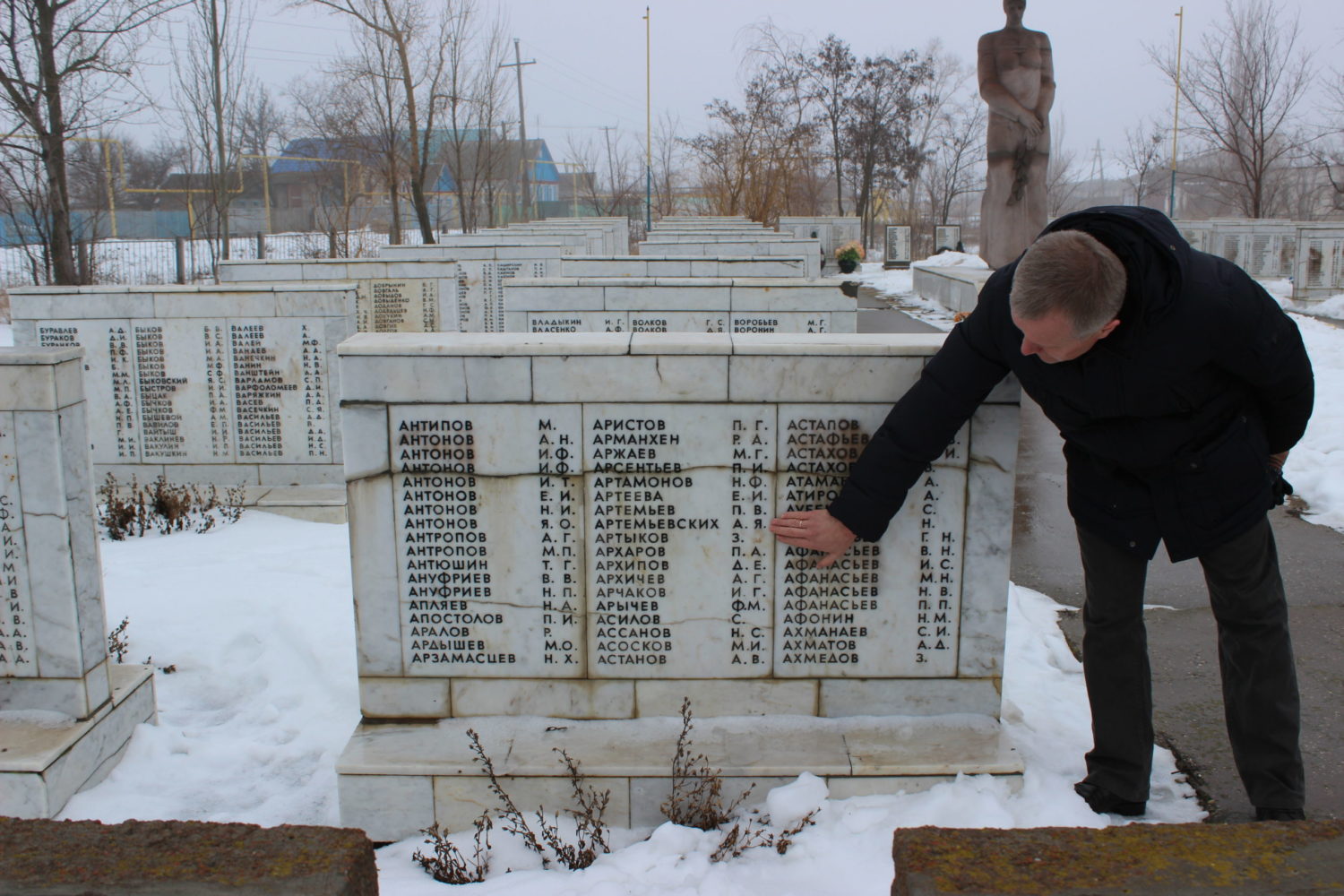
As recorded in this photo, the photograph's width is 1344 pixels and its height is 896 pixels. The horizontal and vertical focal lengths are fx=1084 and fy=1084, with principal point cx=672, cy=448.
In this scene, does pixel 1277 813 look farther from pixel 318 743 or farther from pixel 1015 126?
pixel 1015 126

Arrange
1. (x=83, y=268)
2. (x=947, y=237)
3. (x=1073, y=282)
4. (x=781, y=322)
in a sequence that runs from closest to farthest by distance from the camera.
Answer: (x=1073, y=282), (x=781, y=322), (x=83, y=268), (x=947, y=237)

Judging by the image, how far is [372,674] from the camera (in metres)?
3.73

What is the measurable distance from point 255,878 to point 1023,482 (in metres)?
7.79

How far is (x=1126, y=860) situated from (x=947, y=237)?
33.8 m

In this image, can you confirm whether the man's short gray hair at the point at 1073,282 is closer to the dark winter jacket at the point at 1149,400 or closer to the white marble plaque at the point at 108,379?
the dark winter jacket at the point at 1149,400

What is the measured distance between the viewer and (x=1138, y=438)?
310 cm

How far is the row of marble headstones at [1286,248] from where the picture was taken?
19.9 metres

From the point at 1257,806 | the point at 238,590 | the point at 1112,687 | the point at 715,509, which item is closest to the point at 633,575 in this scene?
the point at 715,509

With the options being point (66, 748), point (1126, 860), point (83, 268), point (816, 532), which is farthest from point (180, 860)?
point (83, 268)

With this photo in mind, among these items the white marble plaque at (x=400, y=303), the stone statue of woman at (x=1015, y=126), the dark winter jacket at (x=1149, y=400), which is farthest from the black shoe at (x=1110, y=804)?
the stone statue of woman at (x=1015, y=126)

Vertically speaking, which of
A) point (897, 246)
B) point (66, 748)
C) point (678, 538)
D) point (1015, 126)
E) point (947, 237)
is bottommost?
point (66, 748)

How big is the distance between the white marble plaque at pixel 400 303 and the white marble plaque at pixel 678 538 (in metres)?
8.53

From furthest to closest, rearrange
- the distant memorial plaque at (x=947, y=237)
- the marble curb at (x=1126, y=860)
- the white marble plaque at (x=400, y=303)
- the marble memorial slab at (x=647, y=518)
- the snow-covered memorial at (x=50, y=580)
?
the distant memorial plaque at (x=947, y=237)
the white marble plaque at (x=400, y=303)
the snow-covered memorial at (x=50, y=580)
the marble memorial slab at (x=647, y=518)
the marble curb at (x=1126, y=860)

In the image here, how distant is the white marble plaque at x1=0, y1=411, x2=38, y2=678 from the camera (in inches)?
148
